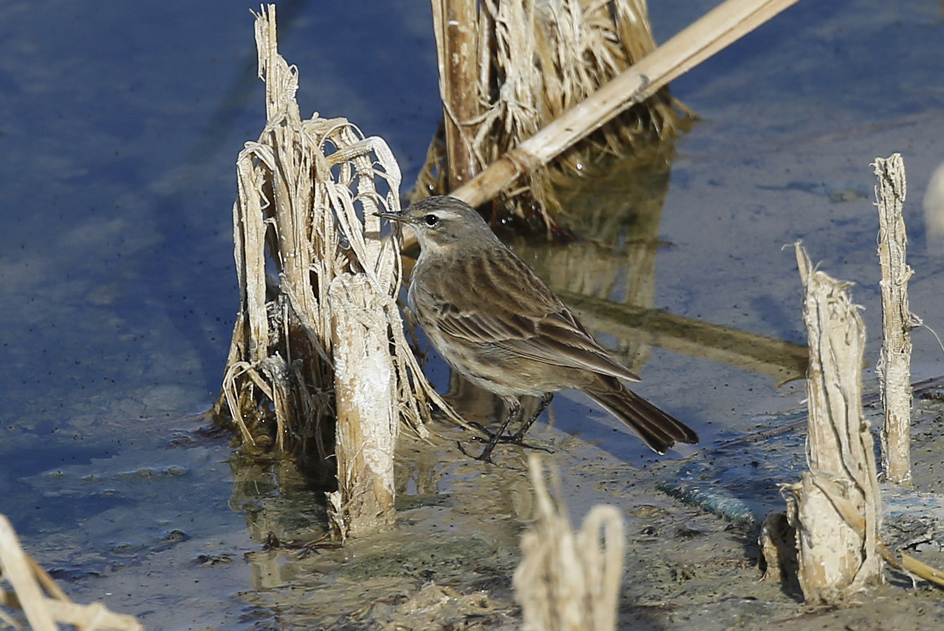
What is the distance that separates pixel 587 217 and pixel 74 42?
199 inches

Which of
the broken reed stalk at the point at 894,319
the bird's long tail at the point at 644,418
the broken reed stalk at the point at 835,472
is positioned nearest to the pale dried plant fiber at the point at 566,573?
the broken reed stalk at the point at 835,472

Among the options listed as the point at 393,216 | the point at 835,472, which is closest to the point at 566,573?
the point at 835,472

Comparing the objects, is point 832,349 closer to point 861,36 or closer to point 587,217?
point 587,217

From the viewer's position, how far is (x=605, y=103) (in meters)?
8.23

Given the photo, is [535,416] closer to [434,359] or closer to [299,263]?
[434,359]

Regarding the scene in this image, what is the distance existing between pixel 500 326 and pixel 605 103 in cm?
274

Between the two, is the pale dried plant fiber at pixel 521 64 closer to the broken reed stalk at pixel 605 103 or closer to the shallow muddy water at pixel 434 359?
the broken reed stalk at pixel 605 103

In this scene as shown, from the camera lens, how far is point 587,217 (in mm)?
8945

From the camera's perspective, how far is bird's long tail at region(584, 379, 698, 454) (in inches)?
213

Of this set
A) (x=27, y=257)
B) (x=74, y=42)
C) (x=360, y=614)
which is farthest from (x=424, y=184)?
(x=360, y=614)

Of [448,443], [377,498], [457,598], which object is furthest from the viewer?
[448,443]

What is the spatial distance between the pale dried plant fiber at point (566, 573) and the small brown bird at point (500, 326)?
303cm

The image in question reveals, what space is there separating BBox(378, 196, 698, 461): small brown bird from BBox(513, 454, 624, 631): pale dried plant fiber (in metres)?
3.03

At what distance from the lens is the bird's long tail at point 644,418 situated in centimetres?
541
